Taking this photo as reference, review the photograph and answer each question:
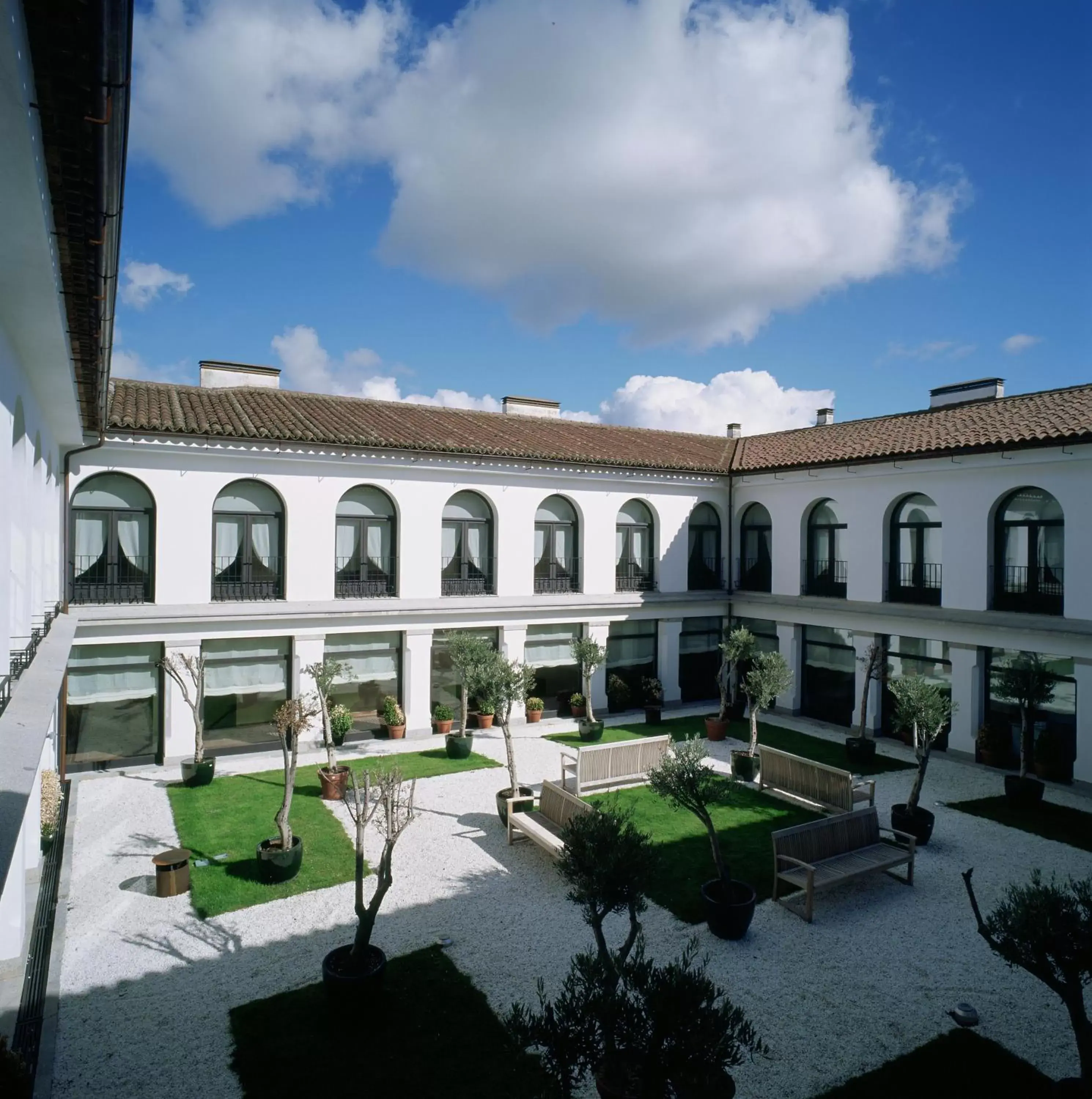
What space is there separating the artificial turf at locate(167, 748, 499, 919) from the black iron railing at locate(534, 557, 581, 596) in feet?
18.5

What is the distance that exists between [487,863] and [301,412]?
13.2m

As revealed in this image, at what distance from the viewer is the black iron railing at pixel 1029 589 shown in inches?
645

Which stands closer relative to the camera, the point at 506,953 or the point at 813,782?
the point at 506,953

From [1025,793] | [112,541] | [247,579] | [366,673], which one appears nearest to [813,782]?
[1025,793]

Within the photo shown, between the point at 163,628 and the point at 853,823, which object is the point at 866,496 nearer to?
the point at 853,823

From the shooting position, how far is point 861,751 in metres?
17.6

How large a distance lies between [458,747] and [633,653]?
749 centimetres

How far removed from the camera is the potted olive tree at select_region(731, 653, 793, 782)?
1638 cm

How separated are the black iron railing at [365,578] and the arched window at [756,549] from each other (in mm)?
11498

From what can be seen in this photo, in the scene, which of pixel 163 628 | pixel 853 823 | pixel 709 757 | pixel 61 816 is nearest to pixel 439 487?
pixel 163 628

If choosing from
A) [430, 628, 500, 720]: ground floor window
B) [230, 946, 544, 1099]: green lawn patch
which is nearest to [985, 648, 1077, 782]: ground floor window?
[430, 628, 500, 720]: ground floor window

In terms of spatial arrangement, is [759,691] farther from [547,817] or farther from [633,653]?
[547,817]

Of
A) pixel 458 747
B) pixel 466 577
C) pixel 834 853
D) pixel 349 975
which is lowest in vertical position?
pixel 458 747

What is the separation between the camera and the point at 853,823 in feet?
37.9
